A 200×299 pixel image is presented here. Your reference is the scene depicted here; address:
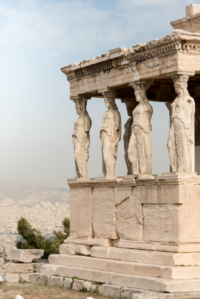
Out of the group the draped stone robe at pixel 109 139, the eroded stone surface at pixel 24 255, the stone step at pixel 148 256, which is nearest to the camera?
the stone step at pixel 148 256

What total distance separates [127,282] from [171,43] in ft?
15.3

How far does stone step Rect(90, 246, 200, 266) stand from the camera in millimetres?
11789

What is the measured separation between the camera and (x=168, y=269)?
11.6 metres

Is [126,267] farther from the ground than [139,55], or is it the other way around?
[139,55]

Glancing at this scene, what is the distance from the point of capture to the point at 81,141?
15.0m

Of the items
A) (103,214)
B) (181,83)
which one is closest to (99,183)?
(103,214)

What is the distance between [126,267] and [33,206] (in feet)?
192

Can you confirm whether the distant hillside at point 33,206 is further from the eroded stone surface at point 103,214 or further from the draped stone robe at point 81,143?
the eroded stone surface at point 103,214

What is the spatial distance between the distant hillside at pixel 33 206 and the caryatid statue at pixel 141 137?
44.0 meters

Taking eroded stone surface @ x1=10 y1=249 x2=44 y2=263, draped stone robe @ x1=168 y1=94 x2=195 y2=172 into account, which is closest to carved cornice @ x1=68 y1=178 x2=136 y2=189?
draped stone robe @ x1=168 y1=94 x2=195 y2=172

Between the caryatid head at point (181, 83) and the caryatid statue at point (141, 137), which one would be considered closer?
the caryatid head at point (181, 83)

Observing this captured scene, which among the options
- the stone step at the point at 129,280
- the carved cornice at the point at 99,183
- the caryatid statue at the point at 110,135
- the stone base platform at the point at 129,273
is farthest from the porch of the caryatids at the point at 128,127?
the stone step at the point at 129,280

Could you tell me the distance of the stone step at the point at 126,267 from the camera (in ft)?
38.2

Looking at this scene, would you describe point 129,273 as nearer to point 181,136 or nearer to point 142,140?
point 142,140
